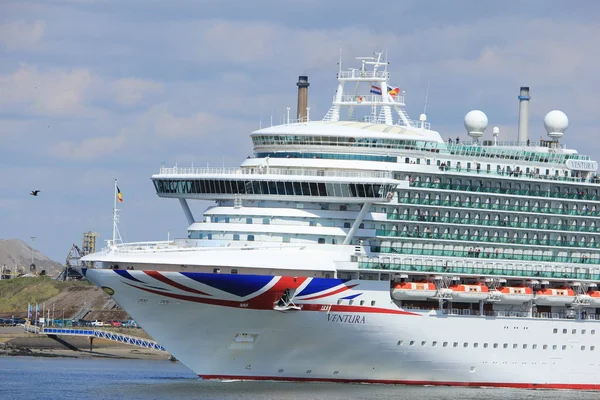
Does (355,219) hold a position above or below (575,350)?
above

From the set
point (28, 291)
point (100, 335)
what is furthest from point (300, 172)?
point (28, 291)

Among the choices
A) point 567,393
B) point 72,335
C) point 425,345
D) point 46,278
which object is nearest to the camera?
point 425,345

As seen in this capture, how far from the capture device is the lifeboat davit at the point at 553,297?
65.0 meters

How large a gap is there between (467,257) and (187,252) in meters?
13.9

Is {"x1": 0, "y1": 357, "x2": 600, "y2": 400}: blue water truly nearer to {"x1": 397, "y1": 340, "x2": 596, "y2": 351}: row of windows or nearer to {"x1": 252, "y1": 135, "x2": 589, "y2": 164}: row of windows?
{"x1": 397, "y1": 340, "x2": 596, "y2": 351}: row of windows

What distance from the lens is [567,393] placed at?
64.9 meters

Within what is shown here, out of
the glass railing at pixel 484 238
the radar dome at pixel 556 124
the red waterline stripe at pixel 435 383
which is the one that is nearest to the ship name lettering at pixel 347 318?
the red waterline stripe at pixel 435 383

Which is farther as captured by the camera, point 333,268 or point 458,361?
point 458,361

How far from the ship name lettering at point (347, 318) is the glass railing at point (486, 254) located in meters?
3.39

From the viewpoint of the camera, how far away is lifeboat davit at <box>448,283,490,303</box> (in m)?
61.9

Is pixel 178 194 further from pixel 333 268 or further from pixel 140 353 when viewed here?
pixel 140 353

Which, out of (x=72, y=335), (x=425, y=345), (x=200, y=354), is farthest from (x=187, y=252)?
(x=72, y=335)

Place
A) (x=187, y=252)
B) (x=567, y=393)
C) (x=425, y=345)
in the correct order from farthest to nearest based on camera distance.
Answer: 1. (x=567, y=393)
2. (x=425, y=345)
3. (x=187, y=252)

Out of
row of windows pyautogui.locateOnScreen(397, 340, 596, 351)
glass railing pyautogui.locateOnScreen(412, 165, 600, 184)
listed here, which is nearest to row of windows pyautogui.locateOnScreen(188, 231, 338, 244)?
row of windows pyautogui.locateOnScreen(397, 340, 596, 351)
